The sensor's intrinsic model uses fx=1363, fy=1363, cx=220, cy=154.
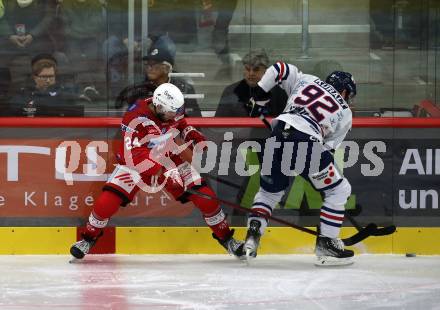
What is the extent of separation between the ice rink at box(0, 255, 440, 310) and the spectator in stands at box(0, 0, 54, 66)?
4.12 ft

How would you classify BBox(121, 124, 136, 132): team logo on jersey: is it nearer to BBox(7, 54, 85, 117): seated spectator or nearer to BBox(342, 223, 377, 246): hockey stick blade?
BBox(7, 54, 85, 117): seated spectator

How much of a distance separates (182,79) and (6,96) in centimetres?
107

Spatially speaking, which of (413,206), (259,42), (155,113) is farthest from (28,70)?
(413,206)

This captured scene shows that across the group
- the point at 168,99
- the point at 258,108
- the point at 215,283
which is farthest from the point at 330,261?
the point at 168,99

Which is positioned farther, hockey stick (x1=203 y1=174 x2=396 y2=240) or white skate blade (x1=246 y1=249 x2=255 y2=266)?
hockey stick (x1=203 y1=174 x2=396 y2=240)

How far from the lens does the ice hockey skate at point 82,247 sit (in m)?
7.95

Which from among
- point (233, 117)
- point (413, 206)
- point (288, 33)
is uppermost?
point (288, 33)

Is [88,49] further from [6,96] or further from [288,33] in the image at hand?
[288,33]

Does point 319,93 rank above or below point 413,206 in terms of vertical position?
above

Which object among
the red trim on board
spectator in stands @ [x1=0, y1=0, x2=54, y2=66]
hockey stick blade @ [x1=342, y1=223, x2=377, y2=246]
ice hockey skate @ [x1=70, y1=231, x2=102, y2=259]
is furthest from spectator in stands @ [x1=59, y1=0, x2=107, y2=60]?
hockey stick blade @ [x1=342, y1=223, x2=377, y2=246]

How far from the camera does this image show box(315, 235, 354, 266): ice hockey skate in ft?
26.2

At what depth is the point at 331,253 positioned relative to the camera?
799 centimetres

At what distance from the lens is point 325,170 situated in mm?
7922

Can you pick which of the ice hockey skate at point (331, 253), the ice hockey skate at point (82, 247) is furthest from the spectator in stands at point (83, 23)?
the ice hockey skate at point (331, 253)
